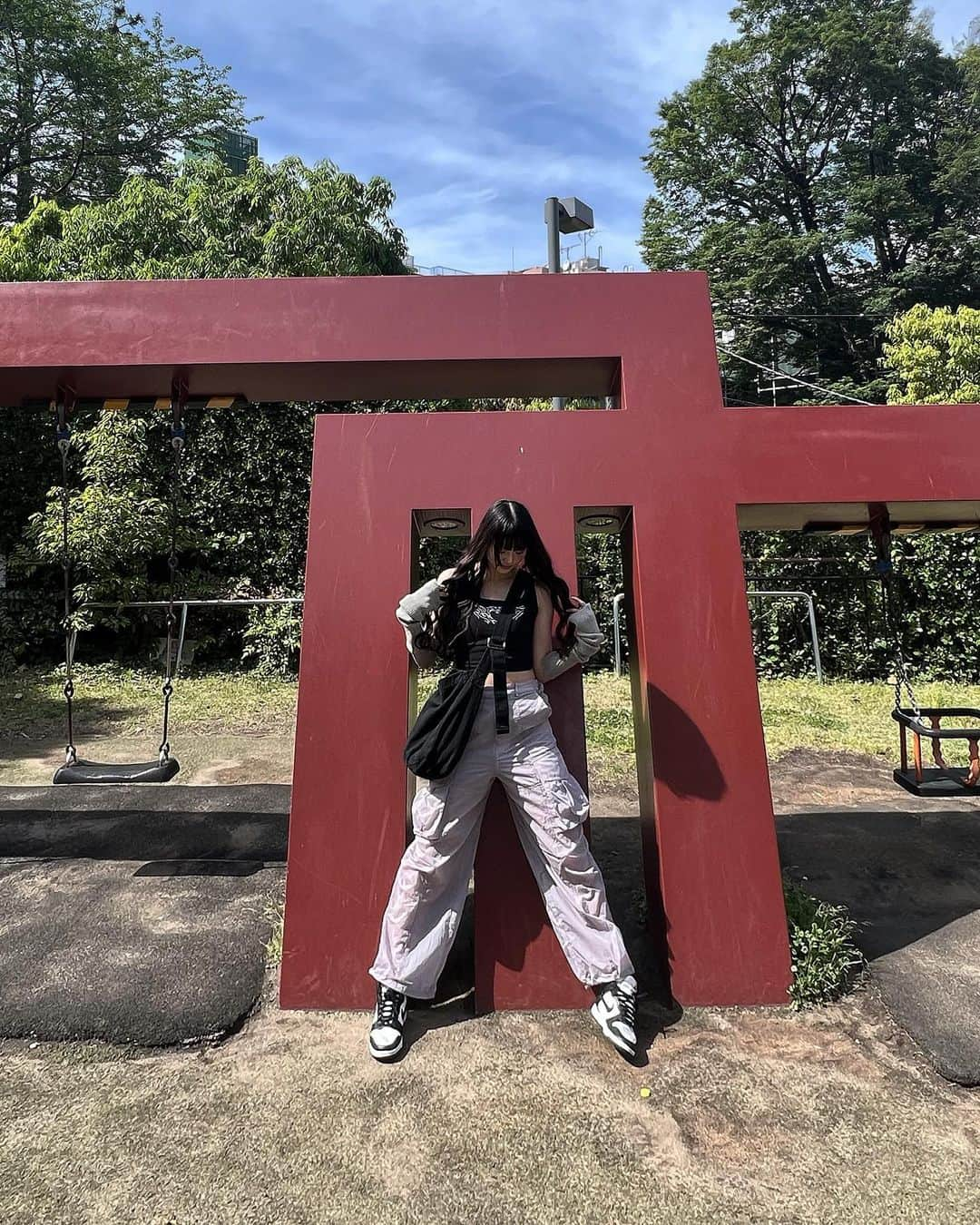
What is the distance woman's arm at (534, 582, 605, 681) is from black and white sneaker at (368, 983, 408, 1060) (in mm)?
1192

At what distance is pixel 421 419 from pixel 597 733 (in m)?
4.61

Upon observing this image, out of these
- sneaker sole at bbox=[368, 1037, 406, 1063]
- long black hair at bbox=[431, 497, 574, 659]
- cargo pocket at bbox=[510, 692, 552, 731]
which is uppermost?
long black hair at bbox=[431, 497, 574, 659]

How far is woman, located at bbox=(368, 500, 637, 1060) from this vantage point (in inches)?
103

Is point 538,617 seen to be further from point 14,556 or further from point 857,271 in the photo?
point 857,271

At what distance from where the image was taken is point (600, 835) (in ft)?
14.9

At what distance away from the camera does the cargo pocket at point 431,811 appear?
2645 mm

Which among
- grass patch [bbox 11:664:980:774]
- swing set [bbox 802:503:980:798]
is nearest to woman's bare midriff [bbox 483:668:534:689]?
swing set [bbox 802:503:980:798]

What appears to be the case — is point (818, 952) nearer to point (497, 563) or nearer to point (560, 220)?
point (497, 563)

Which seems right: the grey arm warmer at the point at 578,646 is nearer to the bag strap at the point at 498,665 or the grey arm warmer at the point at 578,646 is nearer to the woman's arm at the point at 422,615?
the bag strap at the point at 498,665

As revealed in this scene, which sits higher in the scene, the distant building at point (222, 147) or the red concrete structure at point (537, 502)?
the distant building at point (222, 147)

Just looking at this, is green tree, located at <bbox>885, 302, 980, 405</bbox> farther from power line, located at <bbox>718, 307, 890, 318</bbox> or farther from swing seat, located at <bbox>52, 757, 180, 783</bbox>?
swing seat, located at <bbox>52, 757, 180, 783</bbox>

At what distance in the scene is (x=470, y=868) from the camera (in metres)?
2.76

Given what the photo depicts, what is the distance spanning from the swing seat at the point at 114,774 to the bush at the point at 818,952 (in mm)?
2884

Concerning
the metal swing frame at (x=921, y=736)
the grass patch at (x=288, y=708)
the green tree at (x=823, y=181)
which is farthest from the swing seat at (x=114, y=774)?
the green tree at (x=823, y=181)
